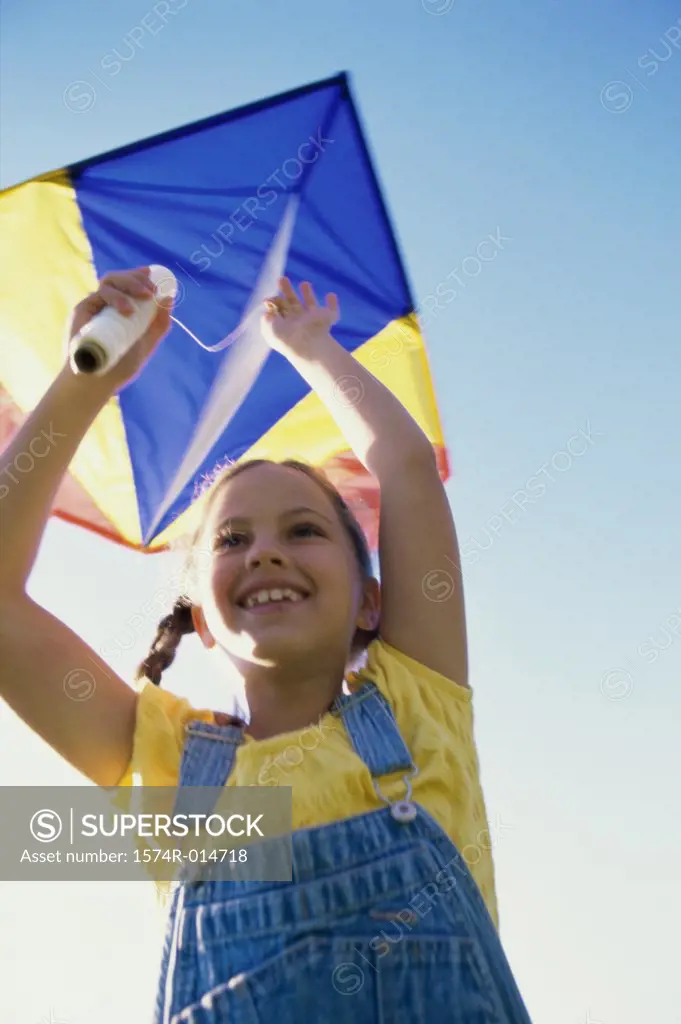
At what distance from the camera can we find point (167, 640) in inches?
81.6

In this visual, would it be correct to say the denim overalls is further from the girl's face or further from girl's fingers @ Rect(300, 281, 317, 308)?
girl's fingers @ Rect(300, 281, 317, 308)

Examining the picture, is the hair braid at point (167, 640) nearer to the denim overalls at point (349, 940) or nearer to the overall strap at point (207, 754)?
the overall strap at point (207, 754)

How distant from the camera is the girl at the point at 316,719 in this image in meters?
1.30

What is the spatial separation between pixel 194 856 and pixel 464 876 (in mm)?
446

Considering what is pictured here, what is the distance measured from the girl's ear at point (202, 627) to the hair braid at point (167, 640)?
42 mm

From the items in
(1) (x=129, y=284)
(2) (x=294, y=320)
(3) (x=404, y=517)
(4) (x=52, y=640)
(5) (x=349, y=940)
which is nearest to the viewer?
(5) (x=349, y=940)

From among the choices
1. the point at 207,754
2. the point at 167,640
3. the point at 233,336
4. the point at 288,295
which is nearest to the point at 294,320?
the point at 288,295

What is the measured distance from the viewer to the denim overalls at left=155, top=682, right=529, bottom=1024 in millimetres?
1268

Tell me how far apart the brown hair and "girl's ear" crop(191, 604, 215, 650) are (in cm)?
4

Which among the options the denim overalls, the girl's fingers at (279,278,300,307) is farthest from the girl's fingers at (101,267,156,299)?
the denim overalls

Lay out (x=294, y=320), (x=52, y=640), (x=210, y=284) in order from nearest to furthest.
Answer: (x=52, y=640) < (x=294, y=320) < (x=210, y=284)

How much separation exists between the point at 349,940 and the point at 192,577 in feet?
3.16

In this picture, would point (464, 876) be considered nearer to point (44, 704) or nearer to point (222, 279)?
point (44, 704)

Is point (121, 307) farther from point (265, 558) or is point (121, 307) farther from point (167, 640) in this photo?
point (167, 640)
